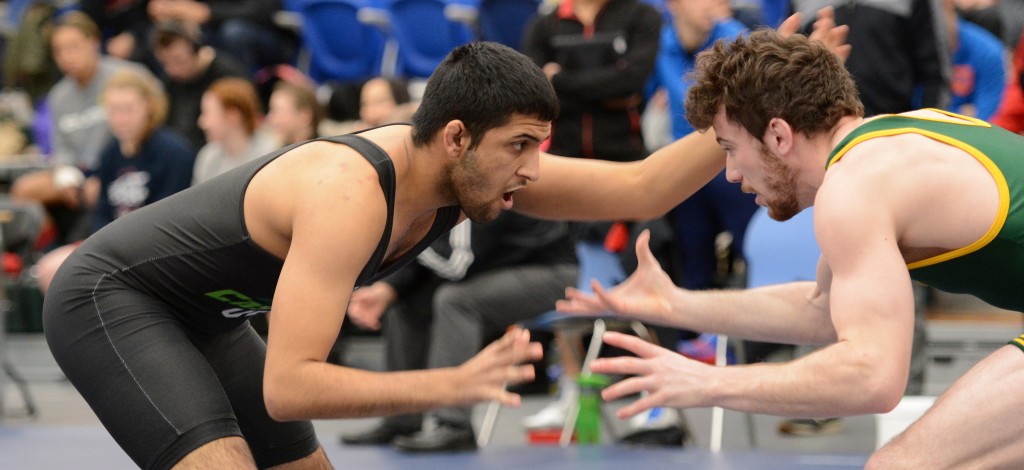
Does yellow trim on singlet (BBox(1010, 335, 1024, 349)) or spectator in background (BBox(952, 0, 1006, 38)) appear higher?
yellow trim on singlet (BBox(1010, 335, 1024, 349))

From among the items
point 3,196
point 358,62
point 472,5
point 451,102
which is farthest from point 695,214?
point 3,196

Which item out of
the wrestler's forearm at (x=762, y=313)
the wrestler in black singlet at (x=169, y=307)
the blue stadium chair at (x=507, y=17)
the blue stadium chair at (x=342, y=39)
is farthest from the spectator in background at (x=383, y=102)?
the wrestler's forearm at (x=762, y=313)

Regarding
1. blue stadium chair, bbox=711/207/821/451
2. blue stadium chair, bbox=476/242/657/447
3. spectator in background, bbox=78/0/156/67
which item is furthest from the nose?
spectator in background, bbox=78/0/156/67

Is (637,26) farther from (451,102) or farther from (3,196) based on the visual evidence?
(3,196)

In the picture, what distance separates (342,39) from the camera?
8.76m

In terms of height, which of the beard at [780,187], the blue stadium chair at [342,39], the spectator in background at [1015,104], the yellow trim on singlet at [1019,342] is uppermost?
the beard at [780,187]

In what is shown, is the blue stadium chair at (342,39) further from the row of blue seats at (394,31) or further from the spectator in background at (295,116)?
the spectator in background at (295,116)

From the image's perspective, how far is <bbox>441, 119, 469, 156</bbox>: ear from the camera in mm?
2863

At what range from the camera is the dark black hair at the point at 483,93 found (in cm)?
284

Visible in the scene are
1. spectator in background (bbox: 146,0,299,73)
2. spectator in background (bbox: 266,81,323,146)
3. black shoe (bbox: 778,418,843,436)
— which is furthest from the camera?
spectator in background (bbox: 146,0,299,73)

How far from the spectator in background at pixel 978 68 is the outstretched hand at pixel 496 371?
374 cm

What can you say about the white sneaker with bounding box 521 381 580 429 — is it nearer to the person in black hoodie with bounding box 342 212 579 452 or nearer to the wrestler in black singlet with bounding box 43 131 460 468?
the person in black hoodie with bounding box 342 212 579 452

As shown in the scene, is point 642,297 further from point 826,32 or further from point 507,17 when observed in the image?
point 507,17

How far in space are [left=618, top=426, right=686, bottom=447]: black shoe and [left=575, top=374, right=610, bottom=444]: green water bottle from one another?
0.45 ft
